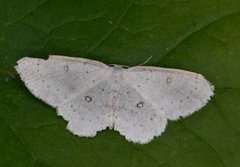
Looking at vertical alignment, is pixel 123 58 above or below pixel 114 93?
above

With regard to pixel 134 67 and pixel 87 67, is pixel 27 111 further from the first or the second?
pixel 134 67

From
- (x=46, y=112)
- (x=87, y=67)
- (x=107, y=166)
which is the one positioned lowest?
(x=107, y=166)

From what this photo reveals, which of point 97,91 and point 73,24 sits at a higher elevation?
point 73,24

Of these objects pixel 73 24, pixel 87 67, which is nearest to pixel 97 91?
pixel 87 67
